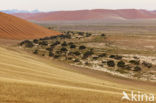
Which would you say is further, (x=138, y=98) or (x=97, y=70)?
(x=97, y=70)

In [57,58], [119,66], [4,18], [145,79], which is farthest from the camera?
[4,18]

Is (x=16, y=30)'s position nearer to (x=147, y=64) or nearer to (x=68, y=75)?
(x=147, y=64)

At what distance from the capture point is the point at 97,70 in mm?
18922

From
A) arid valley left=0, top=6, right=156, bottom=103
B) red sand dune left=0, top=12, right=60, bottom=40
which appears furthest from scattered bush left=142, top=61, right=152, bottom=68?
red sand dune left=0, top=12, right=60, bottom=40

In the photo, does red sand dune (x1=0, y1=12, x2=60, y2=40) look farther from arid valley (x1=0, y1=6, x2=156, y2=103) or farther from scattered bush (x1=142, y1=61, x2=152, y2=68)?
scattered bush (x1=142, y1=61, x2=152, y2=68)

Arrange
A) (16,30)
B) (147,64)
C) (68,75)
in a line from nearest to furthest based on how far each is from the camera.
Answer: (68,75) < (147,64) < (16,30)

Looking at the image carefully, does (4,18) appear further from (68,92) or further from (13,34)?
(68,92)

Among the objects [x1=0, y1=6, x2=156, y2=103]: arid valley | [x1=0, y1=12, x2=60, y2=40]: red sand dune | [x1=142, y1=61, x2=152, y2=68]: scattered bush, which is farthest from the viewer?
[x1=0, y1=12, x2=60, y2=40]: red sand dune

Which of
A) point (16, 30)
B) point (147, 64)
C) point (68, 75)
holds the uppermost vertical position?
point (16, 30)

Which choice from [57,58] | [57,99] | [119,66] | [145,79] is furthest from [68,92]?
[57,58]

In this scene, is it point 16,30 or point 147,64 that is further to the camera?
point 16,30

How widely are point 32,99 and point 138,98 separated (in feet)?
12.6

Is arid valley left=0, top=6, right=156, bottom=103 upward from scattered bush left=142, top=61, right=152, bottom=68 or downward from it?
upward

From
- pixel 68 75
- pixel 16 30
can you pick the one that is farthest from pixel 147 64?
pixel 16 30
